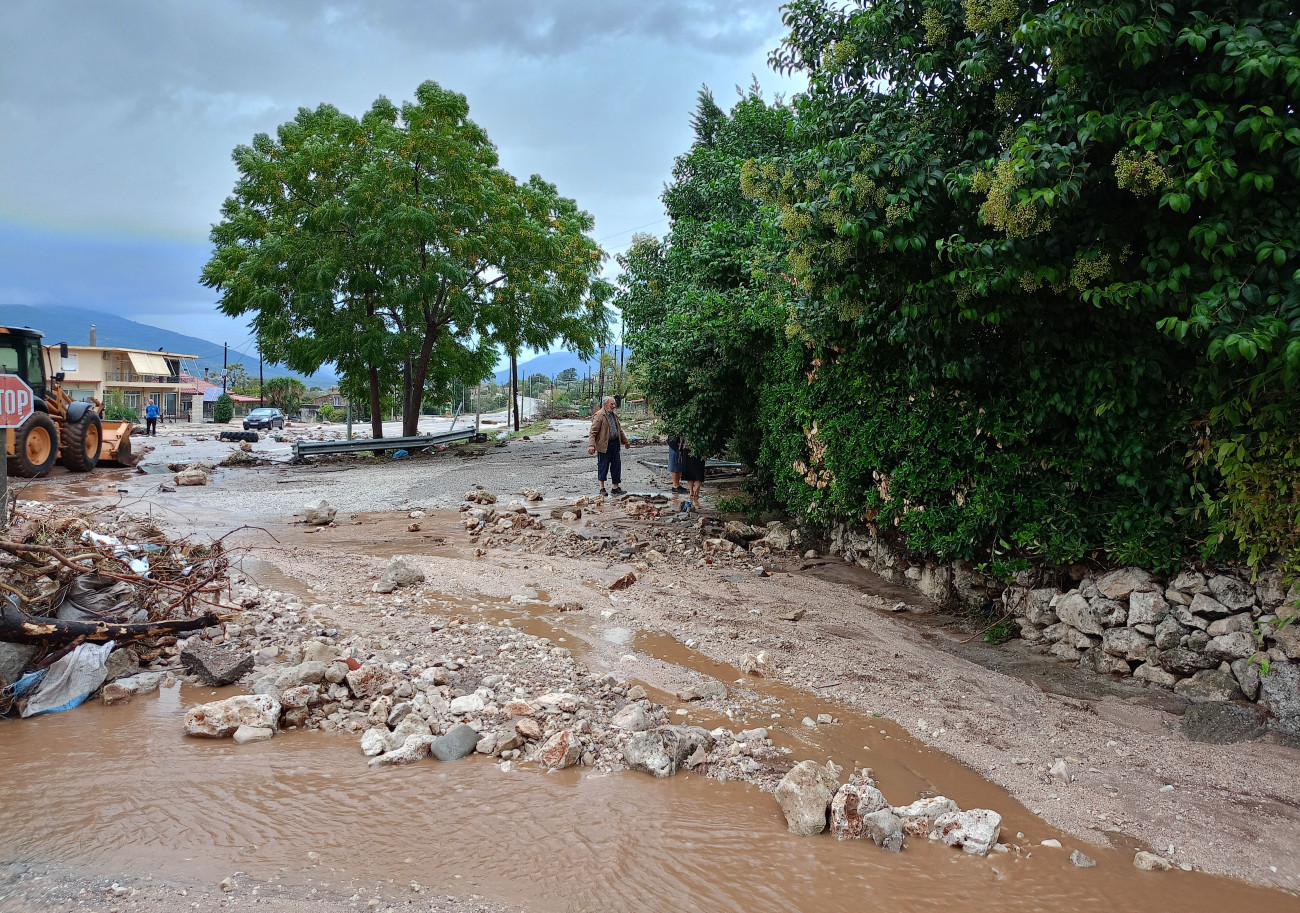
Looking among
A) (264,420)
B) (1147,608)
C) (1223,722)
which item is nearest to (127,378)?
(264,420)

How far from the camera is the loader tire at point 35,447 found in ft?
49.1

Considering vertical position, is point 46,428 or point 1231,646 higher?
point 46,428

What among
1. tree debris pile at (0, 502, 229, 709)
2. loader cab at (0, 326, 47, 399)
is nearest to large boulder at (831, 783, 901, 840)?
tree debris pile at (0, 502, 229, 709)

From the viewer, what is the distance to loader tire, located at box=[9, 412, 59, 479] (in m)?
15.0

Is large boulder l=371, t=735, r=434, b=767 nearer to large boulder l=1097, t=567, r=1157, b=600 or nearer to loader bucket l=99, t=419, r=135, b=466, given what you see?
large boulder l=1097, t=567, r=1157, b=600

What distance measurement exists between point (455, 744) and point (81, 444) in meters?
17.6

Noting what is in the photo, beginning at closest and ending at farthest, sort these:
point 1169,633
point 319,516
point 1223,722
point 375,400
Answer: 1. point 1223,722
2. point 1169,633
3. point 319,516
4. point 375,400

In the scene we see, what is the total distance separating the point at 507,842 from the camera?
3230 mm

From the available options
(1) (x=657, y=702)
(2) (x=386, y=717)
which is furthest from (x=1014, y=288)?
(2) (x=386, y=717)

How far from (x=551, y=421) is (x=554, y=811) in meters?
37.8

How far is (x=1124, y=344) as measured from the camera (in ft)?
15.9

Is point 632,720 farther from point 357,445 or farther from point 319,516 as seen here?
point 357,445

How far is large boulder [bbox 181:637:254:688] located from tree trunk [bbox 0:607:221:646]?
0.29m

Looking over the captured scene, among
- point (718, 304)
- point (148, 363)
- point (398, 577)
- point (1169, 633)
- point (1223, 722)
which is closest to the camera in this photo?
point (1223, 722)
